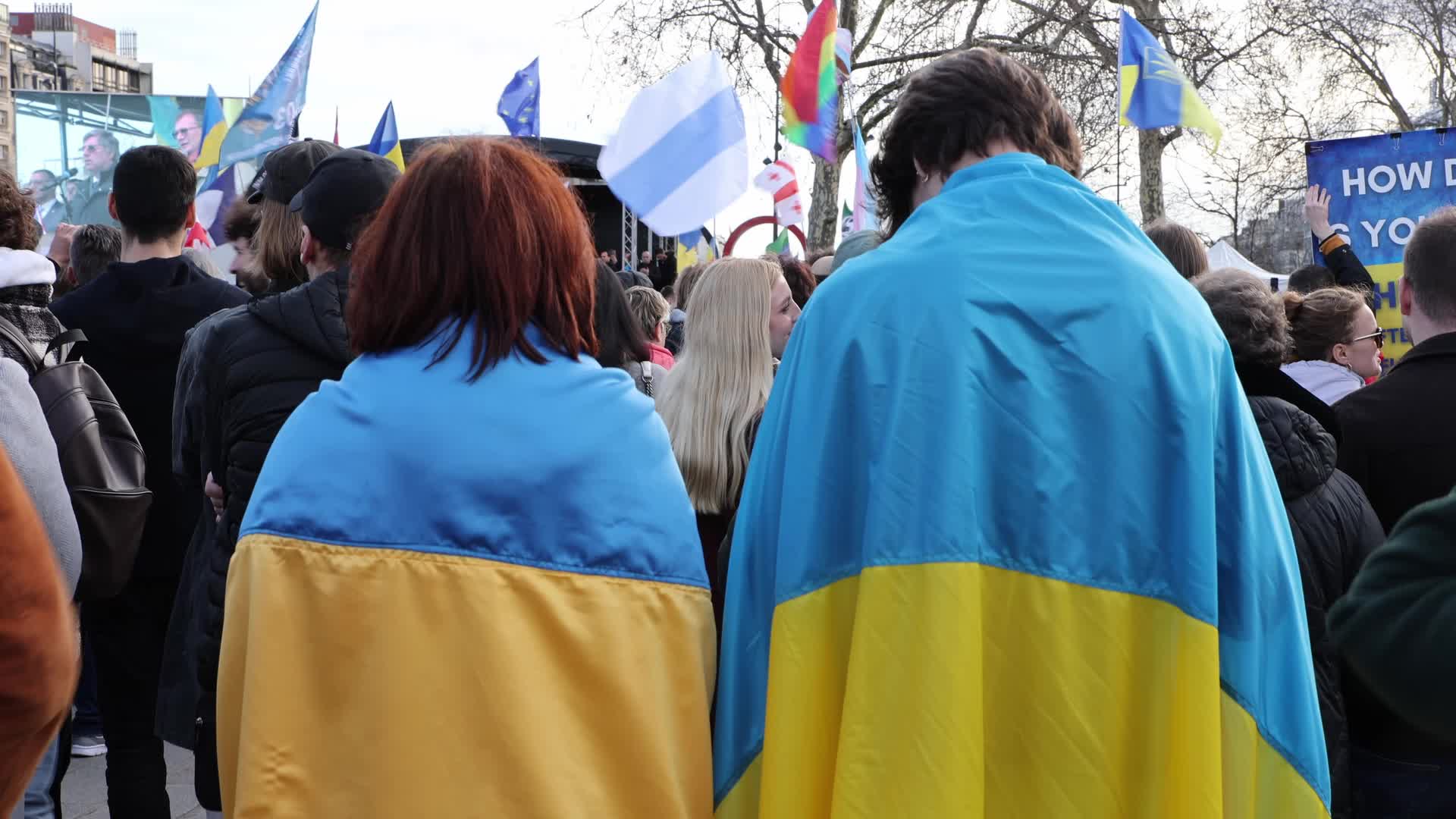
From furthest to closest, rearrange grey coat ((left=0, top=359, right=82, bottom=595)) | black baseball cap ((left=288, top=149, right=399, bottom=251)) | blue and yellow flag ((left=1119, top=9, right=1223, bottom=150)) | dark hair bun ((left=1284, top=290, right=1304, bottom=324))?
blue and yellow flag ((left=1119, top=9, right=1223, bottom=150)), dark hair bun ((left=1284, top=290, right=1304, bottom=324)), black baseball cap ((left=288, top=149, right=399, bottom=251)), grey coat ((left=0, top=359, right=82, bottom=595))

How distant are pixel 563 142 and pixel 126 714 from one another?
11602 millimetres

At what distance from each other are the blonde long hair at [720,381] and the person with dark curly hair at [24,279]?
1514mm

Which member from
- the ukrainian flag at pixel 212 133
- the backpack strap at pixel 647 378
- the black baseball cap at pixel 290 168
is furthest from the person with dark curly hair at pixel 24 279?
the ukrainian flag at pixel 212 133

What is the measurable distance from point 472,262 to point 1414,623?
135cm

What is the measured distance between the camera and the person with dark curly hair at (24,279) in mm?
3162

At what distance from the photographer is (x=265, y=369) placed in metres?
2.83

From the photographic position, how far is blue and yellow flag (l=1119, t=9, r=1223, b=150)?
801 cm

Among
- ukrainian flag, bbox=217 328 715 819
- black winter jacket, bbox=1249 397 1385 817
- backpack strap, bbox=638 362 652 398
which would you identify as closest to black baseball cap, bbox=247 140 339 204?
ukrainian flag, bbox=217 328 715 819

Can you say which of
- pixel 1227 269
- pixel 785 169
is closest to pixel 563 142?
pixel 785 169

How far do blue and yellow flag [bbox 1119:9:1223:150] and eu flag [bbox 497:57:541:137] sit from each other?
661 cm

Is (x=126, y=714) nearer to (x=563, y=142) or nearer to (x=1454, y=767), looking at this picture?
(x=1454, y=767)

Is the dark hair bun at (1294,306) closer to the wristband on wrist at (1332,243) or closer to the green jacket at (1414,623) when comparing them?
the wristband on wrist at (1332,243)

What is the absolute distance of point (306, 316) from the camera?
284cm

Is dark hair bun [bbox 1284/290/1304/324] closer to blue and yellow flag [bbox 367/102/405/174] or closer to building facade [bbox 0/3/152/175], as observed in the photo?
blue and yellow flag [bbox 367/102/405/174]
